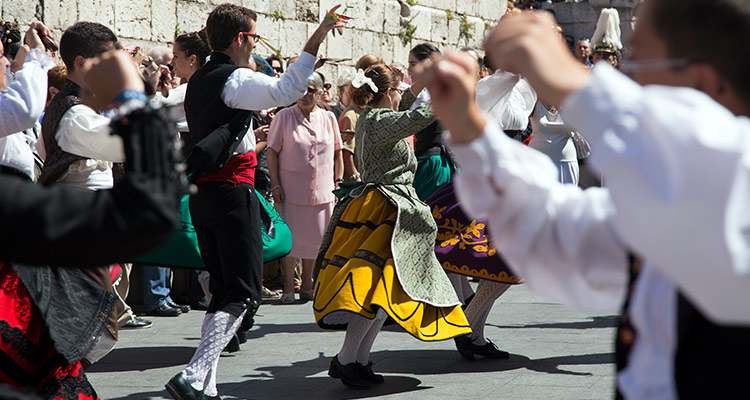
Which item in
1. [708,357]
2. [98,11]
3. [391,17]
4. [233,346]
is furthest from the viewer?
[391,17]

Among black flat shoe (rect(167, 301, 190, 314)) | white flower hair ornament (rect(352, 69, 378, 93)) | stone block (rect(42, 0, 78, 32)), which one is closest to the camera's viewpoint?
white flower hair ornament (rect(352, 69, 378, 93))

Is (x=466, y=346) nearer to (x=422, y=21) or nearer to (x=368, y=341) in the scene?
(x=368, y=341)

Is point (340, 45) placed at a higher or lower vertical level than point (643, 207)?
lower

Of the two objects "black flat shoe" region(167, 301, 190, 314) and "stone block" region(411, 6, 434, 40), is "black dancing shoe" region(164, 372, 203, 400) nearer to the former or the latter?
"black flat shoe" region(167, 301, 190, 314)

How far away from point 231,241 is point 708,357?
11.0ft

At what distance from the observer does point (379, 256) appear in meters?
4.65

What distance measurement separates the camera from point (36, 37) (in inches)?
157

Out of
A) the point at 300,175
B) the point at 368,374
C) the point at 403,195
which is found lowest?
the point at 368,374

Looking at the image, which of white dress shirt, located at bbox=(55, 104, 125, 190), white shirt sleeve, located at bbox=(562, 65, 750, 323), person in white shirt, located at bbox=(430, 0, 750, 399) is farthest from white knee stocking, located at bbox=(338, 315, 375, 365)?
white shirt sleeve, located at bbox=(562, 65, 750, 323)

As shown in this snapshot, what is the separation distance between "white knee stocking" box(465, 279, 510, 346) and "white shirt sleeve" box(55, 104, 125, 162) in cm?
233

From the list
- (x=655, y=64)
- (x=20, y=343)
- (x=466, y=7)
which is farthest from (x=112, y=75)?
(x=466, y=7)

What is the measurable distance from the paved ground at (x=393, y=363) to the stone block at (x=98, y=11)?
9.35ft

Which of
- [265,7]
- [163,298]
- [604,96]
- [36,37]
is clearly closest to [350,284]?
[36,37]

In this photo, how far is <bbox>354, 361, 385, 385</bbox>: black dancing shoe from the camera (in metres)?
4.69
